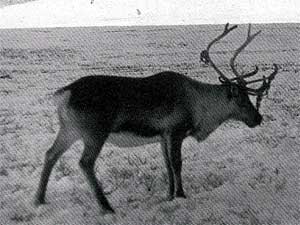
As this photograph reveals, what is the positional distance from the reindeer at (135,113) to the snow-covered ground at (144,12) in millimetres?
28139

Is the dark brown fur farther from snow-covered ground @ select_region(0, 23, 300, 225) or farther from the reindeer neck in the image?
snow-covered ground @ select_region(0, 23, 300, 225)

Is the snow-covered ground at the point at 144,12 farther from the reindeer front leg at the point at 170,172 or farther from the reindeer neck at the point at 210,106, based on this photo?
the reindeer front leg at the point at 170,172

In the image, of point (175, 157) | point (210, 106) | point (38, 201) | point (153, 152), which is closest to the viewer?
point (38, 201)

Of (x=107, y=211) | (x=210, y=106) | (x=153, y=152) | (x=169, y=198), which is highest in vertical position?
(x=210, y=106)

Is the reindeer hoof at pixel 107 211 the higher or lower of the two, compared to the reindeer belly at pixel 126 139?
lower

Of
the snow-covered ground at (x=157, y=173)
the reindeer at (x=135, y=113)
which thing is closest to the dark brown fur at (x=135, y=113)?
the reindeer at (x=135, y=113)

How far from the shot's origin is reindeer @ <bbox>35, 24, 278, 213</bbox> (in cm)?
569

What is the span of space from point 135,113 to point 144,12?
35.5 meters

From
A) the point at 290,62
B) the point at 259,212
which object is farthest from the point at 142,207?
the point at 290,62

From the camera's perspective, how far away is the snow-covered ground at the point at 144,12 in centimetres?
3547

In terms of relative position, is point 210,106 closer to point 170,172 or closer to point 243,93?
point 243,93

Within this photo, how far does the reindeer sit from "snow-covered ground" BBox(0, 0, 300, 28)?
92.3 feet

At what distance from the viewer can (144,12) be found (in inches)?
1603

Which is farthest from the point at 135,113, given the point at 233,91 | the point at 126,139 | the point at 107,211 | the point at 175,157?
the point at 233,91
